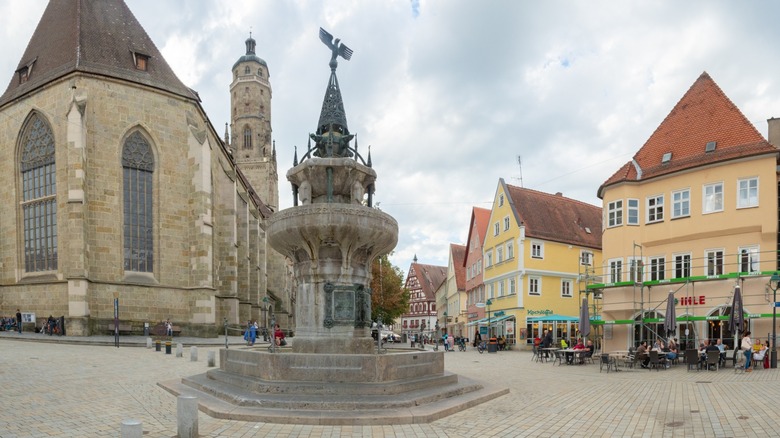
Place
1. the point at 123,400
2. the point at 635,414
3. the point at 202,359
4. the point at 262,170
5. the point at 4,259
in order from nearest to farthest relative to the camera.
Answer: the point at 635,414
the point at 123,400
the point at 202,359
the point at 4,259
the point at 262,170

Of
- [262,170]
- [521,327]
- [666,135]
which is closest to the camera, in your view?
[666,135]

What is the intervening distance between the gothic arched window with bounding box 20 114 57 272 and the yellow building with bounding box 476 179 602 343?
24.8m

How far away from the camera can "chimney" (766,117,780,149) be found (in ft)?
78.8

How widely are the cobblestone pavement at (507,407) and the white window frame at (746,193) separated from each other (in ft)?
27.3

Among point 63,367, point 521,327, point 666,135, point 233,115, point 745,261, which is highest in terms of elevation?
point 233,115

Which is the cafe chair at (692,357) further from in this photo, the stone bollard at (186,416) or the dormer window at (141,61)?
the dormer window at (141,61)

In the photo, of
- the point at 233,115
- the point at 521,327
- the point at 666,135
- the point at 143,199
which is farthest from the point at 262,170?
the point at 666,135

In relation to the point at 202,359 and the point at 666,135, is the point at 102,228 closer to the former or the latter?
the point at 202,359

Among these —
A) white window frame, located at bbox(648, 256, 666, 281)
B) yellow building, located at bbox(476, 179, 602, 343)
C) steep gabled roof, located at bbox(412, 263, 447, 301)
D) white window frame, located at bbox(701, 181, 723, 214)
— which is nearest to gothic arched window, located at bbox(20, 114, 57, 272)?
yellow building, located at bbox(476, 179, 602, 343)

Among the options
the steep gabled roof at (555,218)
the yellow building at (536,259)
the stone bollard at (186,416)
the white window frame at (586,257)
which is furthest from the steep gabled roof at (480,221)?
the stone bollard at (186,416)

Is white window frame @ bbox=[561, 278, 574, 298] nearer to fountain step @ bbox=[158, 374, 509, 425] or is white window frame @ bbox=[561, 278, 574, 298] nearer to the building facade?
fountain step @ bbox=[158, 374, 509, 425]

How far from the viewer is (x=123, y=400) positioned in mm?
10078

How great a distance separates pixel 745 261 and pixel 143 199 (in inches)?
1181

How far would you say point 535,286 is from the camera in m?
35.4
